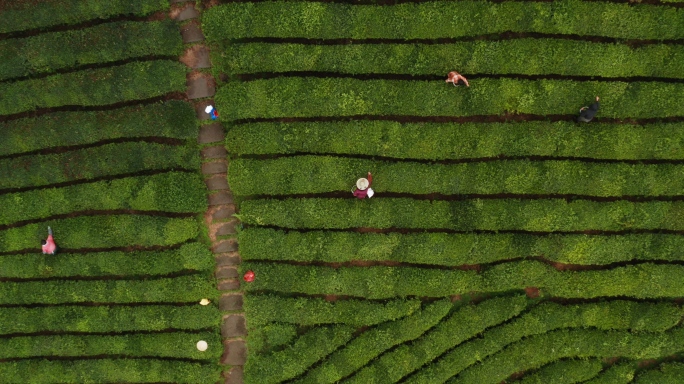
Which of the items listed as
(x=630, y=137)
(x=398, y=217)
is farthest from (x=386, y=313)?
(x=630, y=137)

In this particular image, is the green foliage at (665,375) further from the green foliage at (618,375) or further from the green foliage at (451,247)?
the green foliage at (451,247)

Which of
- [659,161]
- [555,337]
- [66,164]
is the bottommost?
[555,337]

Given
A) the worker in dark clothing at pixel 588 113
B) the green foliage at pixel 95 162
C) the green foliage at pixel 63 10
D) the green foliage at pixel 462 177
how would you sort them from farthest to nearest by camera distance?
the green foliage at pixel 95 162 < the green foliage at pixel 63 10 < the green foliage at pixel 462 177 < the worker in dark clothing at pixel 588 113

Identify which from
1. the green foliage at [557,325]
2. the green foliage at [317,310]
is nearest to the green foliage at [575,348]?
the green foliage at [557,325]

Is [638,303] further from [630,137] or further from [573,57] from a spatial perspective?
[573,57]

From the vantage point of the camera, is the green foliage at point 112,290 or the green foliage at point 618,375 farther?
A: the green foliage at point 112,290

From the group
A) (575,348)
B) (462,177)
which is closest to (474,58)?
(462,177)

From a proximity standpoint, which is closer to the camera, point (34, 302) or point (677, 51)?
point (677, 51)
